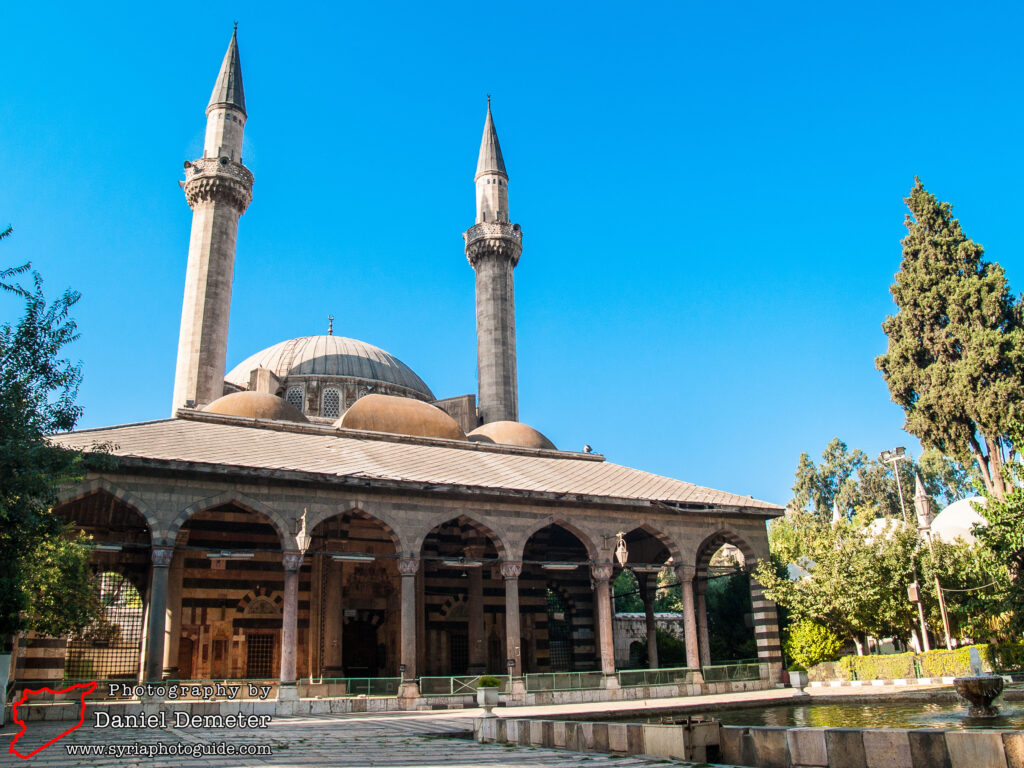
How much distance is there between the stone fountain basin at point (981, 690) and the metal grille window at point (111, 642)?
62.6ft

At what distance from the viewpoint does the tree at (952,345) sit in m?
26.2

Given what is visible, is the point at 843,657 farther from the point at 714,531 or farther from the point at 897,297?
the point at 897,297

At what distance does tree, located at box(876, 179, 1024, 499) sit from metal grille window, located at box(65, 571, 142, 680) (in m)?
26.1

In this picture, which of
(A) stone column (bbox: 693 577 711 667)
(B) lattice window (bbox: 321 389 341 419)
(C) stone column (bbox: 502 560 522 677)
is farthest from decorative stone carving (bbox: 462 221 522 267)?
(C) stone column (bbox: 502 560 522 677)

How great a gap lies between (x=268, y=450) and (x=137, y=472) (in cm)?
378

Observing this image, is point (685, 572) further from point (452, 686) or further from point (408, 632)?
point (408, 632)

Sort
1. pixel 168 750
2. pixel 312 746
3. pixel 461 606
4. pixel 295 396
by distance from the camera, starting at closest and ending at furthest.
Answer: pixel 168 750, pixel 312 746, pixel 461 606, pixel 295 396

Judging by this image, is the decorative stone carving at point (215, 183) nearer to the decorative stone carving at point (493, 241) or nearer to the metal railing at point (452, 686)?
the decorative stone carving at point (493, 241)

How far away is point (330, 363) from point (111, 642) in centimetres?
1814

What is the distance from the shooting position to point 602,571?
2275cm

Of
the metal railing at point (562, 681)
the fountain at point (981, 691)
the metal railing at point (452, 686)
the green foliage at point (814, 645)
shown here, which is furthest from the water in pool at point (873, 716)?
the green foliage at point (814, 645)

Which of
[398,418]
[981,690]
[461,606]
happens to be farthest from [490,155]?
[981,690]

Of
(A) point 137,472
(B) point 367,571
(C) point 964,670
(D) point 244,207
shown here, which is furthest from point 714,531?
(D) point 244,207

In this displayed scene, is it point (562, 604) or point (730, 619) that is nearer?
point (562, 604)
